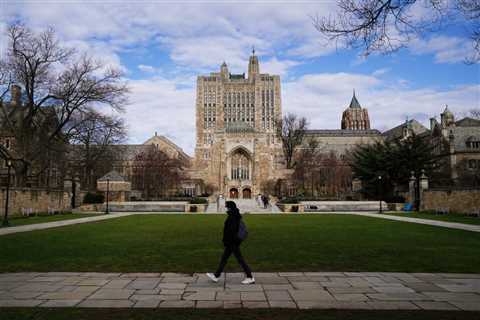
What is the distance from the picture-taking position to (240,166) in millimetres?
74812

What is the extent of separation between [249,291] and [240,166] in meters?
68.7

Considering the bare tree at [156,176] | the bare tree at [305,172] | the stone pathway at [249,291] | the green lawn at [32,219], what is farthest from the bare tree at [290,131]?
the stone pathway at [249,291]

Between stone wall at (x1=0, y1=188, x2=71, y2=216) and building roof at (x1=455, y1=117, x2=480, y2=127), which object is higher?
building roof at (x1=455, y1=117, x2=480, y2=127)

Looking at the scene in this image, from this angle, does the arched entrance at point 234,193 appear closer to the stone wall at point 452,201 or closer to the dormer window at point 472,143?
the dormer window at point 472,143

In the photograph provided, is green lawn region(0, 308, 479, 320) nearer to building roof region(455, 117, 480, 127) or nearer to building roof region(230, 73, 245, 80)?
building roof region(455, 117, 480, 127)

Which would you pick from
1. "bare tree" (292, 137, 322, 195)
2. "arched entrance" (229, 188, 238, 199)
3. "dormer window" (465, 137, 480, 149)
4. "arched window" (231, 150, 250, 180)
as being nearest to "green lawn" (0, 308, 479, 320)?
"bare tree" (292, 137, 322, 195)

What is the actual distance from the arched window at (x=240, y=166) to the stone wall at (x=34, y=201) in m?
43.1

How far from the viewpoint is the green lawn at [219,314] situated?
4.68 meters

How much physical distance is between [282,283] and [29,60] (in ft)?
87.3

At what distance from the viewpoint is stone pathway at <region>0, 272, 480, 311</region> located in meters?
5.34

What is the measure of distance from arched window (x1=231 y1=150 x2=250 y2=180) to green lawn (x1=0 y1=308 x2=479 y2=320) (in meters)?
68.4

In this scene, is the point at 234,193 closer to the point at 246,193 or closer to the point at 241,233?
the point at 246,193

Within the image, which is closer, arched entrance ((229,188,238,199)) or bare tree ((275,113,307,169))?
bare tree ((275,113,307,169))

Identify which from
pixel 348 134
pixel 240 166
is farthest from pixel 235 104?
pixel 240 166
